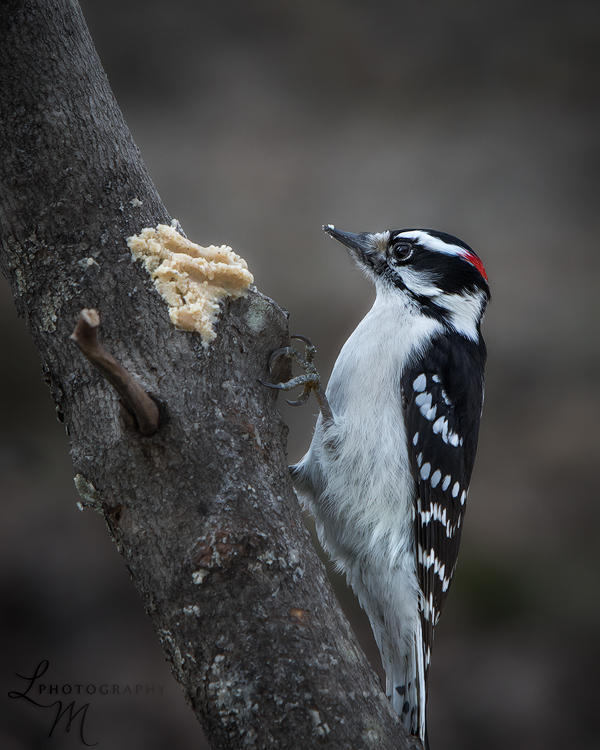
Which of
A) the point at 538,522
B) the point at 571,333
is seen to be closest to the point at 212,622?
the point at 538,522

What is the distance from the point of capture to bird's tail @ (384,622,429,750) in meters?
2.29

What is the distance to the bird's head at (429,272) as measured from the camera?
2.70 meters

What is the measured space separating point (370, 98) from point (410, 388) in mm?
4298

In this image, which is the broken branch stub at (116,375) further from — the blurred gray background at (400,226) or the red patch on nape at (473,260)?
the blurred gray background at (400,226)

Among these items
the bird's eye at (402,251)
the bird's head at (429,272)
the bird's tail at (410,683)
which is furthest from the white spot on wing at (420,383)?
the bird's tail at (410,683)

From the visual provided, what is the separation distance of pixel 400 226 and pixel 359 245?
2948 millimetres

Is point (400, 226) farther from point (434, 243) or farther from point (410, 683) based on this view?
point (410, 683)

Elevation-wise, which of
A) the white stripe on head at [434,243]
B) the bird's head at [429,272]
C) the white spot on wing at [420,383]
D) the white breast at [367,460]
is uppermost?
the white stripe on head at [434,243]

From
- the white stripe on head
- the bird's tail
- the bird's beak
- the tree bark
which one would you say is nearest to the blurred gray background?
the bird's tail

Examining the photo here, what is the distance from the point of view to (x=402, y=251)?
108 inches

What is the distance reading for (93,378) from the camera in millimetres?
1535
